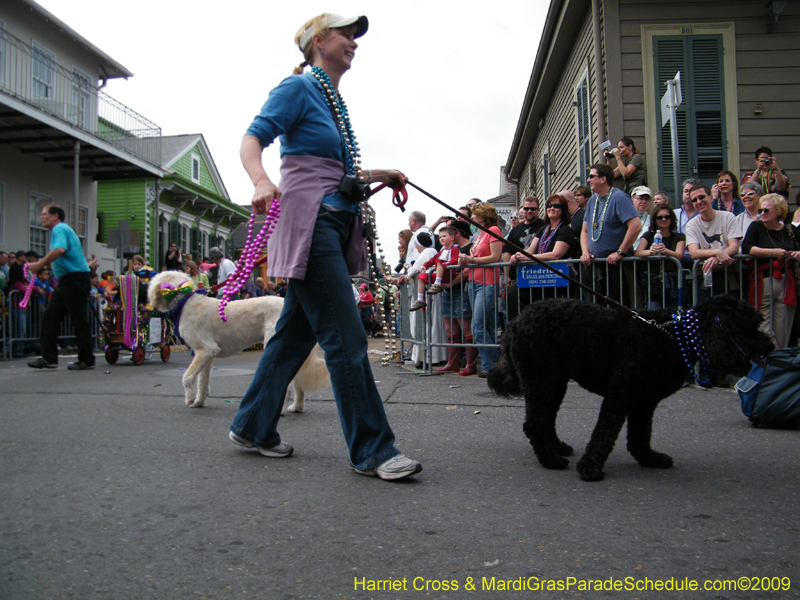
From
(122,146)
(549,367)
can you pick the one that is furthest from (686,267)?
(122,146)

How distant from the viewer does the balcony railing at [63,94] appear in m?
17.2

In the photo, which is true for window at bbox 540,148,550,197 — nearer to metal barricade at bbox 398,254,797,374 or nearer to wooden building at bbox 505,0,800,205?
wooden building at bbox 505,0,800,205

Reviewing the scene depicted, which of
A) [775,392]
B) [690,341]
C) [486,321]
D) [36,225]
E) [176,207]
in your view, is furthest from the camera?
[176,207]

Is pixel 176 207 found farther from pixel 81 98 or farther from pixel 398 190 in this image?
pixel 398 190

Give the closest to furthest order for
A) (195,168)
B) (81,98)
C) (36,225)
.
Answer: (36,225) < (81,98) < (195,168)

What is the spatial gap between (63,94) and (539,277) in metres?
19.3

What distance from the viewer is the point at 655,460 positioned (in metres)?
3.42

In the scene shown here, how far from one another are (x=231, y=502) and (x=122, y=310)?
8.01 m

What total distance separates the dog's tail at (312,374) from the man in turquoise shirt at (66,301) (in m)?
5.31

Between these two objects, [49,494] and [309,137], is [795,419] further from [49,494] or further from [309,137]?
[49,494]

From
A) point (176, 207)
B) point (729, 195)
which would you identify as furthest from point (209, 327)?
point (176, 207)

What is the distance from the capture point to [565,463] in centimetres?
340

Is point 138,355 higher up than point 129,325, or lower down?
lower down

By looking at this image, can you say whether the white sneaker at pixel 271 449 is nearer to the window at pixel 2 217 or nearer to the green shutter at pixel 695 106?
the green shutter at pixel 695 106
